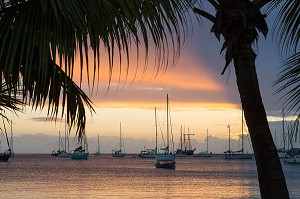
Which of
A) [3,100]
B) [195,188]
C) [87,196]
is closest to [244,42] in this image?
[3,100]

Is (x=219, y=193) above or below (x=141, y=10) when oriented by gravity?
below

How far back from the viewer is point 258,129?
613 centimetres

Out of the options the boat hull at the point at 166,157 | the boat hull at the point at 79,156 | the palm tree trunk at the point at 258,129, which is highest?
the palm tree trunk at the point at 258,129

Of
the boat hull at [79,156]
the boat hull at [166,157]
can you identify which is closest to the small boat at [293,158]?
the boat hull at [166,157]

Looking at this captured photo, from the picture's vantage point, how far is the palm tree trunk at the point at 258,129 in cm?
594

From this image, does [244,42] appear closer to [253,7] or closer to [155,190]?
[253,7]

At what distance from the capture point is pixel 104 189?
234 feet

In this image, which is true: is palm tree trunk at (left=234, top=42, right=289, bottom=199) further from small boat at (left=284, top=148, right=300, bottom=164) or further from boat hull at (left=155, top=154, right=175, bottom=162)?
small boat at (left=284, top=148, right=300, bottom=164)

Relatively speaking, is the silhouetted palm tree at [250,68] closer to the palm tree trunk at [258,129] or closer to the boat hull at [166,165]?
the palm tree trunk at [258,129]

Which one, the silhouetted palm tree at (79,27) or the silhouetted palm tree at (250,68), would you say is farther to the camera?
the silhouetted palm tree at (250,68)

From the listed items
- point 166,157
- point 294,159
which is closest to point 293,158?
point 294,159

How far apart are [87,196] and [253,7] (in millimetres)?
57585

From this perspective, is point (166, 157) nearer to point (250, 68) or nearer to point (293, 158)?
point (293, 158)

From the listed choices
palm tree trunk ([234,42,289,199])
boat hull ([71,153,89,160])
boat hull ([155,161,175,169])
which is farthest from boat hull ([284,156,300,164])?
palm tree trunk ([234,42,289,199])
